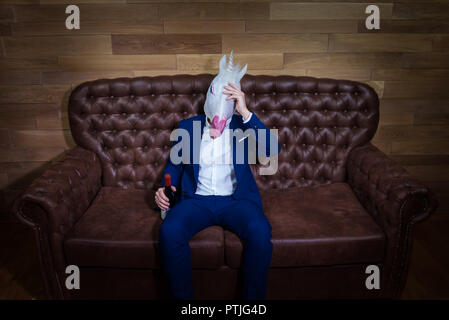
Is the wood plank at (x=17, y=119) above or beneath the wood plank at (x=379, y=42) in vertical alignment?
beneath

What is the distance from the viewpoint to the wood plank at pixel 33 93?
2.84 meters

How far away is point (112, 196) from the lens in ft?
8.02

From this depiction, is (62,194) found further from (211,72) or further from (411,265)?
(411,265)

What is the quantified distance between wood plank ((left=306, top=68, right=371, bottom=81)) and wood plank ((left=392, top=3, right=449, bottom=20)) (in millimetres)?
431

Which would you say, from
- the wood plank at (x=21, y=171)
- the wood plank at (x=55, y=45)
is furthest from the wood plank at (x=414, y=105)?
the wood plank at (x=21, y=171)

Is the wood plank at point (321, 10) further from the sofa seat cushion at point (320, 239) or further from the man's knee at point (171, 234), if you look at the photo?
the man's knee at point (171, 234)

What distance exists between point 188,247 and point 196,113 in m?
0.97

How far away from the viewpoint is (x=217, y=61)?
9.12ft

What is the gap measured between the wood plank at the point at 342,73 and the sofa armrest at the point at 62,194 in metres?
1.68

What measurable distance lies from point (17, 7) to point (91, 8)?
1.64ft

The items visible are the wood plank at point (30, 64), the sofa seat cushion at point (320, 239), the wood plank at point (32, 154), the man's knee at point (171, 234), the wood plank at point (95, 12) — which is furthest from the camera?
the wood plank at point (32, 154)

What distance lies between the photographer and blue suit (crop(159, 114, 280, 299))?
1.89 m
